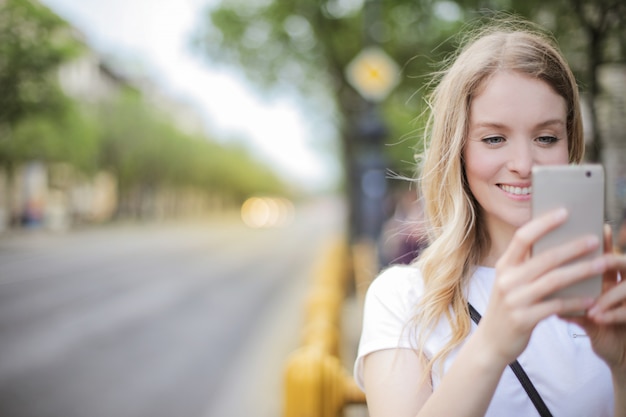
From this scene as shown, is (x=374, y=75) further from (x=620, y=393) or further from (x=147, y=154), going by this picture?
(x=147, y=154)

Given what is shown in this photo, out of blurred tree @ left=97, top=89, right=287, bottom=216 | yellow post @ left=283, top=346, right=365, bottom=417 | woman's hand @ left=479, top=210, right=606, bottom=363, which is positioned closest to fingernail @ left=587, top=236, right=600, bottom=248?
woman's hand @ left=479, top=210, right=606, bottom=363

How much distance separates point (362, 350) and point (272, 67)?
53.3ft

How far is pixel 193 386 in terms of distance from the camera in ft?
21.0

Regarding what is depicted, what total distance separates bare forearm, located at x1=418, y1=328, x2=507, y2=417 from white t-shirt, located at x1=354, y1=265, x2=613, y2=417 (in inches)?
9.5

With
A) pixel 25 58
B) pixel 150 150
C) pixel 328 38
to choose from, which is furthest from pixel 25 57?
pixel 150 150

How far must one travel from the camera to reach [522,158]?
1.22m

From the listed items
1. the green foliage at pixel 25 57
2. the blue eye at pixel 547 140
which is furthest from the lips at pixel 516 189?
the green foliage at pixel 25 57

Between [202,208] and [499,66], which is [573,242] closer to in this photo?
[499,66]

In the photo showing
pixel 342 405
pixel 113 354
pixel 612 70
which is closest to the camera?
pixel 342 405

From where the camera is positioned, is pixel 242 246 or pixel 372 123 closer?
pixel 372 123

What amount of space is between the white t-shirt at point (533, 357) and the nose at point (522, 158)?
0.30 m

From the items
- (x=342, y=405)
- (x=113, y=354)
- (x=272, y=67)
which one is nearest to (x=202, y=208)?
(x=272, y=67)

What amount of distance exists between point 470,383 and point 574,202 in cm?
36

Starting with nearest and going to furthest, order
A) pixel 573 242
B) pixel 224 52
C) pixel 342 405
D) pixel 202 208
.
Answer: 1. pixel 573 242
2. pixel 342 405
3. pixel 224 52
4. pixel 202 208
